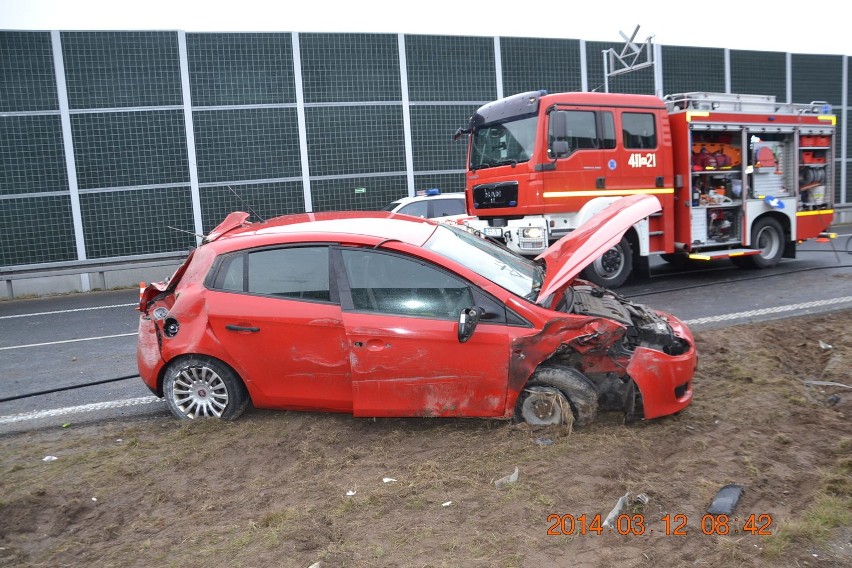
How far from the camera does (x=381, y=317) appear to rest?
4.50 metres

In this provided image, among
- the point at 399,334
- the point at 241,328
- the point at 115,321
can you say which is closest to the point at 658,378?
the point at 399,334

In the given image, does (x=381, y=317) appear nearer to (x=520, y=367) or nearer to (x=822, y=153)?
(x=520, y=367)

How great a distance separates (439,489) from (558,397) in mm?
1107

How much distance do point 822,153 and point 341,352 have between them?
11.6 metres

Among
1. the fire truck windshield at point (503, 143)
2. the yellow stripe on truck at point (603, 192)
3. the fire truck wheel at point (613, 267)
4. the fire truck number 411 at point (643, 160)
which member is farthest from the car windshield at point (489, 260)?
the fire truck number 411 at point (643, 160)

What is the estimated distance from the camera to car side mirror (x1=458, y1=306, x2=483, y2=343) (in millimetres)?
4273

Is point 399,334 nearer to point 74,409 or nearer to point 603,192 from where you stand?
point 74,409

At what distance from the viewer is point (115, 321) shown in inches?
392

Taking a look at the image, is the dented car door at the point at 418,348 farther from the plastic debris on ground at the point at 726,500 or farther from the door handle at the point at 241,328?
the plastic debris on ground at the point at 726,500

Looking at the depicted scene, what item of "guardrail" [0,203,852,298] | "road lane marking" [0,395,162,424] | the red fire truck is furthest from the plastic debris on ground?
"guardrail" [0,203,852,298]

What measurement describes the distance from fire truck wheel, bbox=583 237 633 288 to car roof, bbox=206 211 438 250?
→ 17.7 ft

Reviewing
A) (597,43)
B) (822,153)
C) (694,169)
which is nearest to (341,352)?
(694,169)

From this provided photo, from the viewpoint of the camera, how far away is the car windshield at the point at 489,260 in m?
4.70

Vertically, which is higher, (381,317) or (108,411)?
(381,317)
